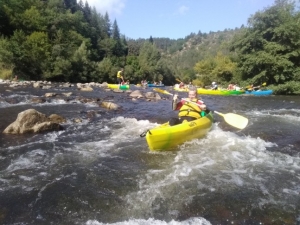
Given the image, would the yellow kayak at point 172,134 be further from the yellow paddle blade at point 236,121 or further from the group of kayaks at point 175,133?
the yellow paddle blade at point 236,121

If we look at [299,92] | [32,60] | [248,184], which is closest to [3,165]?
[248,184]

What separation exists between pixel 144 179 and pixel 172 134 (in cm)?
168

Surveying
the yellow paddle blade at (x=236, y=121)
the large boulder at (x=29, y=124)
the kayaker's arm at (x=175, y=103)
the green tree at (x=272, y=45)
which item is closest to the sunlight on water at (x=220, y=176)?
the yellow paddle blade at (x=236, y=121)

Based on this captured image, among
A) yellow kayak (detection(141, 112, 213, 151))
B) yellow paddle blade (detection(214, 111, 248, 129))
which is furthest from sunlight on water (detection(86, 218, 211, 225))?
yellow paddle blade (detection(214, 111, 248, 129))

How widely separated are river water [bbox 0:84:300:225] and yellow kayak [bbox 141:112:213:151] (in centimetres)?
19

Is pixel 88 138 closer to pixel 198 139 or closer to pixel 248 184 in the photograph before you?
pixel 198 139

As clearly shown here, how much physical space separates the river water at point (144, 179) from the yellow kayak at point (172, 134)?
187 mm

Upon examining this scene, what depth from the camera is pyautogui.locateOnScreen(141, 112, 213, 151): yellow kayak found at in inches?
239

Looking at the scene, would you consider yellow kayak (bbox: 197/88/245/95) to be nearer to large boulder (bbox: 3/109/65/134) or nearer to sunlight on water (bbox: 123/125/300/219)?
sunlight on water (bbox: 123/125/300/219)

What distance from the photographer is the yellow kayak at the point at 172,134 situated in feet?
19.9

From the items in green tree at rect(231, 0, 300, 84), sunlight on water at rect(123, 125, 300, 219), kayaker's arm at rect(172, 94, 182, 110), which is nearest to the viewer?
sunlight on water at rect(123, 125, 300, 219)

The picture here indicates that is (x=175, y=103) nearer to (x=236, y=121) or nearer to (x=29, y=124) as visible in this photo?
(x=236, y=121)

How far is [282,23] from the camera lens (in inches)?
947

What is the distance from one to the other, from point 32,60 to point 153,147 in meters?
31.7
